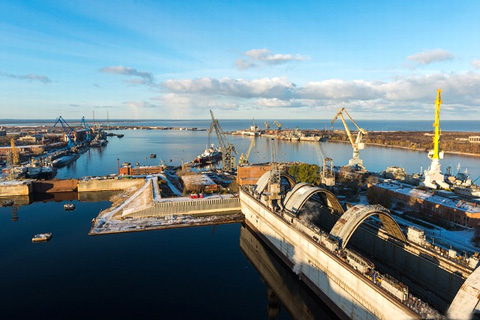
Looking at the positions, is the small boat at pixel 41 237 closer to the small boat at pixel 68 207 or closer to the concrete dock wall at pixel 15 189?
the small boat at pixel 68 207

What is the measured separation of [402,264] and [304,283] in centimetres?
883

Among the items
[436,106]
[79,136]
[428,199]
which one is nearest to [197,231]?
[428,199]

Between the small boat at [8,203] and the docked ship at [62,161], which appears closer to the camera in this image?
the small boat at [8,203]

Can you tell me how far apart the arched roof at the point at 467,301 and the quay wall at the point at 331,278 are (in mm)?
2599

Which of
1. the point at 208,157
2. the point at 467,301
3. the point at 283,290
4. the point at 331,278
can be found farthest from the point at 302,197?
the point at 208,157

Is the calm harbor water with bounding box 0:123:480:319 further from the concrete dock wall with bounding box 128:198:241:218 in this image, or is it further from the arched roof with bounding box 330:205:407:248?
the arched roof with bounding box 330:205:407:248

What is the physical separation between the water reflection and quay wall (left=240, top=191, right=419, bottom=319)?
74cm

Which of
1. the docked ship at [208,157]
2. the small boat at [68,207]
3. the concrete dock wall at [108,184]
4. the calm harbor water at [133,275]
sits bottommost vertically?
the calm harbor water at [133,275]

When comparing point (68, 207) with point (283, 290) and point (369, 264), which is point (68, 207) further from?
point (369, 264)

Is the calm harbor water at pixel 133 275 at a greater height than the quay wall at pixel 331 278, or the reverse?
the quay wall at pixel 331 278

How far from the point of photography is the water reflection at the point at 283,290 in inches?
938

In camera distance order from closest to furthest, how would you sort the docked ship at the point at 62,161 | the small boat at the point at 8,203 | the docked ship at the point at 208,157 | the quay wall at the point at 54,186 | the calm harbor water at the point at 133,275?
the calm harbor water at the point at 133,275 < the small boat at the point at 8,203 < the quay wall at the point at 54,186 < the docked ship at the point at 62,161 < the docked ship at the point at 208,157

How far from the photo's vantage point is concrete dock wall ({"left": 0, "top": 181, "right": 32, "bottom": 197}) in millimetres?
57031

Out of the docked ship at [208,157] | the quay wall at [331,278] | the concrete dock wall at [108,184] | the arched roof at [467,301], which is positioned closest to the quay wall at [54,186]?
the concrete dock wall at [108,184]
